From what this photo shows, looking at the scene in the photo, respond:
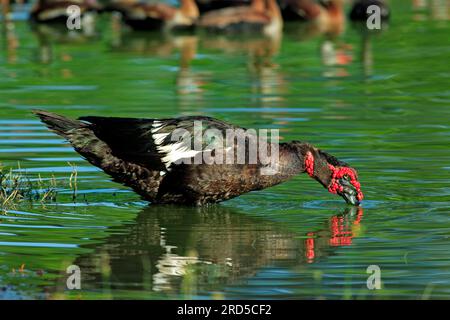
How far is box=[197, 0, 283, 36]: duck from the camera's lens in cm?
2620

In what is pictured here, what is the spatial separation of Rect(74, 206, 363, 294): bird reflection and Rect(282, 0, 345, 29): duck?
17.7 meters

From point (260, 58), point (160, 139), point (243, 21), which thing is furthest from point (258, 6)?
point (160, 139)

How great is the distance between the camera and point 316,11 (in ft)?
92.1

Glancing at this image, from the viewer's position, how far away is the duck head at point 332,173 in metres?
10.5

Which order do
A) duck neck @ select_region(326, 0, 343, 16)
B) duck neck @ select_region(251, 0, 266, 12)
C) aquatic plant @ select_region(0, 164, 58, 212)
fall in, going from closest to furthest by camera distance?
1. aquatic plant @ select_region(0, 164, 58, 212)
2. duck neck @ select_region(251, 0, 266, 12)
3. duck neck @ select_region(326, 0, 343, 16)

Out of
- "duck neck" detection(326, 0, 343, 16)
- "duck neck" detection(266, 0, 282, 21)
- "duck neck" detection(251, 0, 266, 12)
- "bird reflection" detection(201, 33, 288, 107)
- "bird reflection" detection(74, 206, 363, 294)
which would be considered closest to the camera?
"bird reflection" detection(74, 206, 363, 294)

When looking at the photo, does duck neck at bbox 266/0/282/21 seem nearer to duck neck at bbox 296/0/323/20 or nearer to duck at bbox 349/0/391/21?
duck neck at bbox 296/0/323/20

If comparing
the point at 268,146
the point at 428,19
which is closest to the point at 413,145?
the point at 268,146

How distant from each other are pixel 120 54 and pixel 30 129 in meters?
8.07

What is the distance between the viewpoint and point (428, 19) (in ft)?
89.7

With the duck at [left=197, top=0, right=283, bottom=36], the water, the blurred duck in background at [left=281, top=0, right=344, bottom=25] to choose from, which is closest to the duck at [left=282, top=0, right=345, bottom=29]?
the blurred duck in background at [left=281, top=0, right=344, bottom=25]

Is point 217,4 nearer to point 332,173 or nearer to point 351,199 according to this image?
point 332,173

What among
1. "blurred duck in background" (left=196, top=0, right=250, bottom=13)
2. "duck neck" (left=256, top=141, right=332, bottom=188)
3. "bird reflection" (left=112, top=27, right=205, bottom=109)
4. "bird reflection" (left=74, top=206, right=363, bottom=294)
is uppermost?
"blurred duck in background" (left=196, top=0, right=250, bottom=13)

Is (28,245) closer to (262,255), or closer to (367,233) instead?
(262,255)
